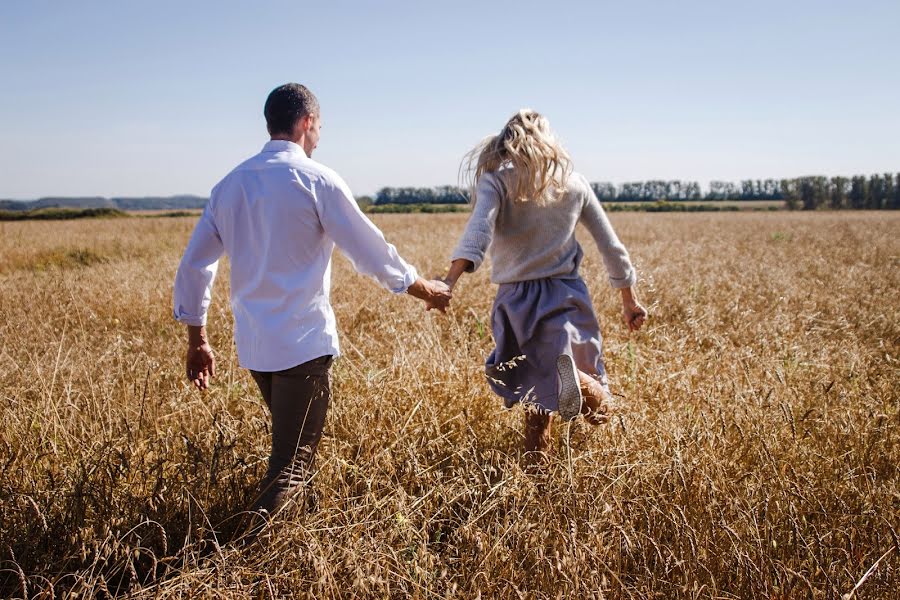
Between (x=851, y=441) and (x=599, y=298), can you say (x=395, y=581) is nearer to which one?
(x=851, y=441)

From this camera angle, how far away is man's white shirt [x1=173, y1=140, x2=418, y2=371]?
2014 mm

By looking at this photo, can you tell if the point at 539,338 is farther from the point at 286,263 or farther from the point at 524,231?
the point at 286,263

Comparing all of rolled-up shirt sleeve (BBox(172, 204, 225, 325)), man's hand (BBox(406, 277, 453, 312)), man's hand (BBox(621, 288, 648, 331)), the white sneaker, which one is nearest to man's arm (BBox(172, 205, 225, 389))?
rolled-up shirt sleeve (BBox(172, 204, 225, 325))

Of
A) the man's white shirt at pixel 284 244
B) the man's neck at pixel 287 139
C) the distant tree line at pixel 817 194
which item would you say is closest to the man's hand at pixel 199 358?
the man's white shirt at pixel 284 244

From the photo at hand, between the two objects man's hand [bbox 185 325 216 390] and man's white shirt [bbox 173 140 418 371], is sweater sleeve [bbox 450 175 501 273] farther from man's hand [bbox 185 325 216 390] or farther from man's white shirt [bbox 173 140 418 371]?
man's hand [bbox 185 325 216 390]

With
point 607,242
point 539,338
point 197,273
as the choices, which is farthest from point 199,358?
point 607,242

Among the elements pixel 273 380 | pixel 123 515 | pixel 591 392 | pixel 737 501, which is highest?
pixel 273 380

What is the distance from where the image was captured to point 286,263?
2051 millimetres

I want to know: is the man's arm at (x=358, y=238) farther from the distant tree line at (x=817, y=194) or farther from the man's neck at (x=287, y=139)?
Result: the distant tree line at (x=817, y=194)

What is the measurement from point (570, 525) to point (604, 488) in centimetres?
18

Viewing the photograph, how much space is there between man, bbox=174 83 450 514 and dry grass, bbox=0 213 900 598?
356mm

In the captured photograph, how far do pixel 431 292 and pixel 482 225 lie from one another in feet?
1.29

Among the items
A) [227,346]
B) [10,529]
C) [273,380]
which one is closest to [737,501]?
[273,380]

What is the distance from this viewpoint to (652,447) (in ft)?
7.84
